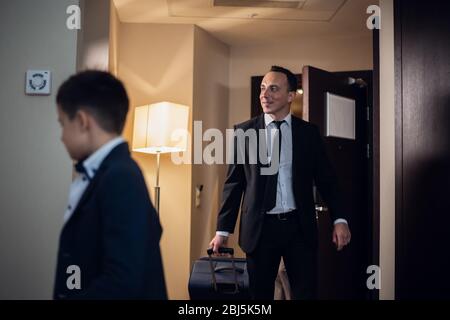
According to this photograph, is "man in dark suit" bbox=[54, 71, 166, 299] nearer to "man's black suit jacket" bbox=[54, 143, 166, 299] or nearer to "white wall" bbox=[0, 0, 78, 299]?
"man's black suit jacket" bbox=[54, 143, 166, 299]

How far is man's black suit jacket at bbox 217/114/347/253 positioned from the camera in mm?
2207

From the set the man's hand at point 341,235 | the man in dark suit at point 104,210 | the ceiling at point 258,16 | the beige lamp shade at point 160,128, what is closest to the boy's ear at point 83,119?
the man in dark suit at point 104,210

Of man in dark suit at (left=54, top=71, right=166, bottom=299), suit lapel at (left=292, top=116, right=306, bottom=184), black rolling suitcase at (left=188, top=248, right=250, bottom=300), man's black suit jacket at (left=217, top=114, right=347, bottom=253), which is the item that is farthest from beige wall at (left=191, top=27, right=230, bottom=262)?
man in dark suit at (left=54, top=71, right=166, bottom=299)

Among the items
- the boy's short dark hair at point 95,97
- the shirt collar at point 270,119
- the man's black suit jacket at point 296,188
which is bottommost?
the man's black suit jacket at point 296,188

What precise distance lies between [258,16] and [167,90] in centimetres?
96

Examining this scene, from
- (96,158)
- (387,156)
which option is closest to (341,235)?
(387,156)

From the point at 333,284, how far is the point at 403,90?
5.57 feet

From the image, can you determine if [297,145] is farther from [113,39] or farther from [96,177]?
[113,39]

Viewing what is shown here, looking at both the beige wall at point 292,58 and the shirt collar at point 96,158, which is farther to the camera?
the beige wall at point 292,58

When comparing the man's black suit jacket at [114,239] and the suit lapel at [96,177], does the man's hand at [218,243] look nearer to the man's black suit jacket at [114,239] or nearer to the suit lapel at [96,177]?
the man's black suit jacket at [114,239]

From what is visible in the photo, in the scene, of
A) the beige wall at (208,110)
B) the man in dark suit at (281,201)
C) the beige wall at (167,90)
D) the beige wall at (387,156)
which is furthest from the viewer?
the beige wall at (208,110)

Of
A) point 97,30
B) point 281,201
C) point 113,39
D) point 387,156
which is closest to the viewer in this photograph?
point 281,201

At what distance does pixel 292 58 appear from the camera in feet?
15.6

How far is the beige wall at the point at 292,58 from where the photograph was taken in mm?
4609
